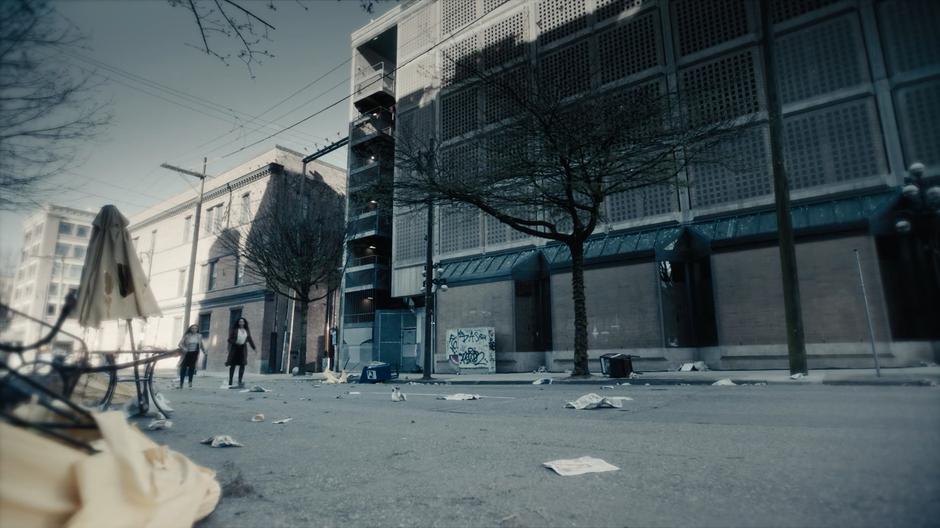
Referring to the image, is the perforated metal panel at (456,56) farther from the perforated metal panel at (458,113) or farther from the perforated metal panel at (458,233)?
the perforated metal panel at (458,233)

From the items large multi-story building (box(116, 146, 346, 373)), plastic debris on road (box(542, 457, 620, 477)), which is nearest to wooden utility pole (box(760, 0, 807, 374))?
plastic debris on road (box(542, 457, 620, 477))

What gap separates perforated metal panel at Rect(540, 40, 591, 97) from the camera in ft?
42.5

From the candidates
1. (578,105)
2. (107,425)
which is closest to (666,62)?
(578,105)

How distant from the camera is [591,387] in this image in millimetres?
10070

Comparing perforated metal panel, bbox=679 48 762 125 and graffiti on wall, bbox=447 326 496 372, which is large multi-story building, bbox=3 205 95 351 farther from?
graffiti on wall, bbox=447 326 496 372

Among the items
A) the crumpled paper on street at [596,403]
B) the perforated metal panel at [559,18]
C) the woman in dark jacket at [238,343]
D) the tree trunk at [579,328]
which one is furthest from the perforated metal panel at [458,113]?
the crumpled paper on street at [596,403]

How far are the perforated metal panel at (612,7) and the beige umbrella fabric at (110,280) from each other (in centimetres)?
1980

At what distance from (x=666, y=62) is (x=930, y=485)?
18000 mm

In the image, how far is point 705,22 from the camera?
1509 centimetres

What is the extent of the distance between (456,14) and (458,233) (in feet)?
38.1

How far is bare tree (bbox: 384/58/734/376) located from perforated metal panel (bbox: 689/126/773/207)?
70 cm

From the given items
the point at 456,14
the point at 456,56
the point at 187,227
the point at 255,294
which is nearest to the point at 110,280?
the point at 187,227

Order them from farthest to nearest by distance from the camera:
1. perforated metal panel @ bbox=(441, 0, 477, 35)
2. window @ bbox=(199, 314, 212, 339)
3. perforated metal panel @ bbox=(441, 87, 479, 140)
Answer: window @ bbox=(199, 314, 212, 339), perforated metal panel @ bbox=(441, 0, 477, 35), perforated metal panel @ bbox=(441, 87, 479, 140)

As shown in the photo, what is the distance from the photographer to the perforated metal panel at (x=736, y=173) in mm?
12602
